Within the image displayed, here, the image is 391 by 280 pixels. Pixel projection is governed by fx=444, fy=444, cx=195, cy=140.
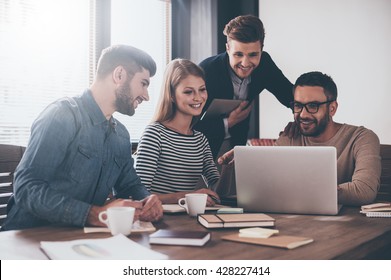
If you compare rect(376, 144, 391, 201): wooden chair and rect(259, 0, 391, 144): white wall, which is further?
rect(259, 0, 391, 144): white wall

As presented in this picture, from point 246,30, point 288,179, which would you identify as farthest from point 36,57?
point 288,179

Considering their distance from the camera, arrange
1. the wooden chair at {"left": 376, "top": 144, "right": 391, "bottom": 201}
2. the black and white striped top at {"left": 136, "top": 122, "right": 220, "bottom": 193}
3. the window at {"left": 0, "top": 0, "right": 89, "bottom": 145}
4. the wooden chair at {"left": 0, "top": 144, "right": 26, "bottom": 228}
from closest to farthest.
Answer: the wooden chair at {"left": 0, "top": 144, "right": 26, "bottom": 228}, the black and white striped top at {"left": 136, "top": 122, "right": 220, "bottom": 193}, the wooden chair at {"left": 376, "top": 144, "right": 391, "bottom": 201}, the window at {"left": 0, "top": 0, "right": 89, "bottom": 145}

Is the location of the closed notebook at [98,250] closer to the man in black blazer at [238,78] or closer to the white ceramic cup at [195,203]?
the white ceramic cup at [195,203]

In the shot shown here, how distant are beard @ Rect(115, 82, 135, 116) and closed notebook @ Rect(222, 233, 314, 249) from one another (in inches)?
30.3

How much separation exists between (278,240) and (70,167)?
28.5 inches

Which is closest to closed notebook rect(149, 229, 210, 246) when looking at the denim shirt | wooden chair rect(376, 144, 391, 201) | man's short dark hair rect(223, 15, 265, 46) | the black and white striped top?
the denim shirt

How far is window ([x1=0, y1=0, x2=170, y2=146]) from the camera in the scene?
268cm

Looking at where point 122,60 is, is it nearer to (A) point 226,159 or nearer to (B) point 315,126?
(A) point 226,159

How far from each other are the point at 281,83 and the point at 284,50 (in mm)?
513

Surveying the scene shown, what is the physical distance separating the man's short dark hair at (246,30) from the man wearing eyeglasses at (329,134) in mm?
582

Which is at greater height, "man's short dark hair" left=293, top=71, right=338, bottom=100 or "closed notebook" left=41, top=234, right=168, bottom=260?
"man's short dark hair" left=293, top=71, right=338, bottom=100

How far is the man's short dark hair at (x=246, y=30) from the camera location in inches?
96.0

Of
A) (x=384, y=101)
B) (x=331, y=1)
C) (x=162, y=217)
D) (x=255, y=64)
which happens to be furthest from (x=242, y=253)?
(x=331, y=1)

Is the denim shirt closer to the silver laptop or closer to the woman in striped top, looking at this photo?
the woman in striped top
